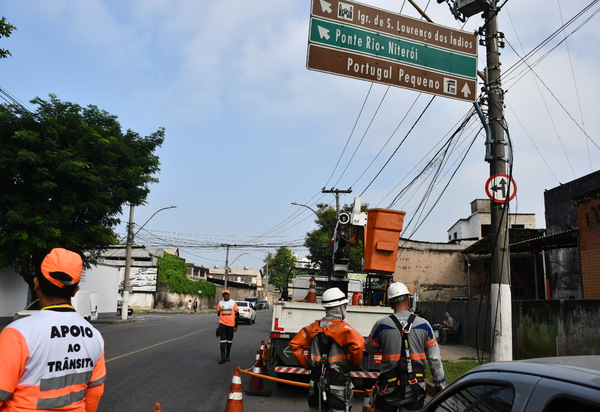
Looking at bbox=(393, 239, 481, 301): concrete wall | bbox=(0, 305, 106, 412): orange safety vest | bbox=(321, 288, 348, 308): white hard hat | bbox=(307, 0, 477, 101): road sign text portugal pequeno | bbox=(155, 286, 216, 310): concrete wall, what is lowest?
bbox=(155, 286, 216, 310): concrete wall

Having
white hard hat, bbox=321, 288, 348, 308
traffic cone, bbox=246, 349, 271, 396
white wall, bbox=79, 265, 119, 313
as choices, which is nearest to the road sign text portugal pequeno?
white hard hat, bbox=321, 288, 348, 308

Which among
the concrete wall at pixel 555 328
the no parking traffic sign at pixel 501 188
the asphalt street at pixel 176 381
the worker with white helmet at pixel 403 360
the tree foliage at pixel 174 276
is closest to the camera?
the worker with white helmet at pixel 403 360

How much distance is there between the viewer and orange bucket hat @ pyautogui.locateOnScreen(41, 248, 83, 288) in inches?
101

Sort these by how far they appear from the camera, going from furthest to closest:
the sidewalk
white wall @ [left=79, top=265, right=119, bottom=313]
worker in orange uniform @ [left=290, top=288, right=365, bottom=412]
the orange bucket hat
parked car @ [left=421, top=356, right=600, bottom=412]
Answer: white wall @ [left=79, top=265, right=119, bottom=313]
the sidewalk
worker in orange uniform @ [left=290, top=288, right=365, bottom=412]
the orange bucket hat
parked car @ [left=421, top=356, right=600, bottom=412]

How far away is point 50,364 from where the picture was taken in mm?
2391

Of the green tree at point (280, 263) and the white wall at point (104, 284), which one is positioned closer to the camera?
the white wall at point (104, 284)

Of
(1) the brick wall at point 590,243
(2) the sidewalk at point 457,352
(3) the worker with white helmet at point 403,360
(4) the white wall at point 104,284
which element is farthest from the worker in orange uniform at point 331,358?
(4) the white wall at point 104,284

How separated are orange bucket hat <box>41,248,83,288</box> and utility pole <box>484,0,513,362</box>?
5.83 metres

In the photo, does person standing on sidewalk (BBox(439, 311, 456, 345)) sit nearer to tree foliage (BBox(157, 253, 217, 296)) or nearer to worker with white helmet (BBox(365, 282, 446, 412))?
worker with white helmet (BBox(365, 282, 446, 412))

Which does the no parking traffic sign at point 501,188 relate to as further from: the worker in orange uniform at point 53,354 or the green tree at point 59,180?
the green tree at point 59,180

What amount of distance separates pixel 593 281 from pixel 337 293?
11735mm

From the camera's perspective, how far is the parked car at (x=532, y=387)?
5.59 feet

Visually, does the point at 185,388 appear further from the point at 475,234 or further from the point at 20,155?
the point at 475,234

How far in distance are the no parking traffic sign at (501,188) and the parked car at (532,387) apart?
5051mm
